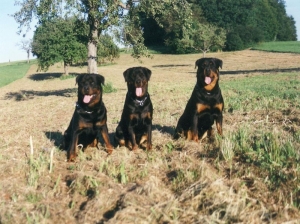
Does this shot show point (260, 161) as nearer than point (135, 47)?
Yes

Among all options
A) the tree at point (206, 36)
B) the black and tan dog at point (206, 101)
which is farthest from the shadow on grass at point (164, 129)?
the tree at point (206, 36)

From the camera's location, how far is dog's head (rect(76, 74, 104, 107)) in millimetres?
5719

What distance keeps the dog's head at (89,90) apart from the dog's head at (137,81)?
0.53 meters

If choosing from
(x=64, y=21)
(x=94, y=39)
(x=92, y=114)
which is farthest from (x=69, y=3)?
(x=92, y=114)

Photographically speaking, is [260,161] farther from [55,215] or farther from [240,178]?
[55,215]

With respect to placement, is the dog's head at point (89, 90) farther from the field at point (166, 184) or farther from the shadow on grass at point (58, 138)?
the shadow on grass at point (58, 138)

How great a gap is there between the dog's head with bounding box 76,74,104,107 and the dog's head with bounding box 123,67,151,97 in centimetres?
53

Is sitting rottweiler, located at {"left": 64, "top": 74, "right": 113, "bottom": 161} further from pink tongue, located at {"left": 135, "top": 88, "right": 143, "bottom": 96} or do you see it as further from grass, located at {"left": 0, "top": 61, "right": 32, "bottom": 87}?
grass, located at {"left": 0, "top": 61, "right": 32, "bottom": 87}

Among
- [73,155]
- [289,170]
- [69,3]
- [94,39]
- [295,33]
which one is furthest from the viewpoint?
[295,33]

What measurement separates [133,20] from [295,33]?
11993cm

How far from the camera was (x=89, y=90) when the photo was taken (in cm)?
570

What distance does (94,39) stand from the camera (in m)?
17.9

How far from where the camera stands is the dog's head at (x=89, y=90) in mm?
5719

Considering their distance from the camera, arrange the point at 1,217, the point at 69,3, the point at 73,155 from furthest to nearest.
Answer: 1. the point at 69,3
2. the point at 73,155
3. the point at 1,217
